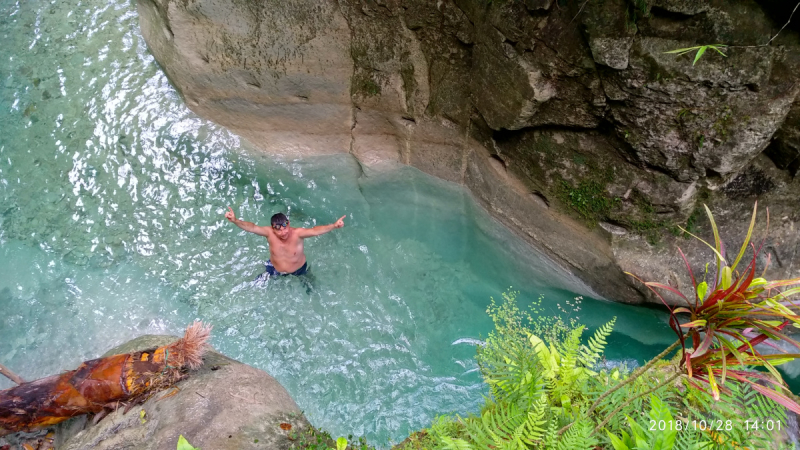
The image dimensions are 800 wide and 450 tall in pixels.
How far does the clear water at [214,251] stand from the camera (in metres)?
4.41

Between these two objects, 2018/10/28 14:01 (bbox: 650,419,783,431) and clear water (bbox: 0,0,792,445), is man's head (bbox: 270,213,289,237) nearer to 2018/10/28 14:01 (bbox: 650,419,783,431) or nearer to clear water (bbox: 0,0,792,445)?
clear water (bbox: 0,0,792,445)

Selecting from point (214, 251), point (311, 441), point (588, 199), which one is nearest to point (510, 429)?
point (311, 441)

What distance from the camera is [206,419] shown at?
2961mm

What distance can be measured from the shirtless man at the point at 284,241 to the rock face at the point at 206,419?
134 cm

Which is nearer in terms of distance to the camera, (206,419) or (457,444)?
(457,444)

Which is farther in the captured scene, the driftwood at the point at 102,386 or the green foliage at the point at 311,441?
the driftwood at the point at 102,386

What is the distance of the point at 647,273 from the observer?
4.37 m

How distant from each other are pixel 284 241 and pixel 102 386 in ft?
6.18

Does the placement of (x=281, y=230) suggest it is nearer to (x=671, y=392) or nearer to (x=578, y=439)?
(x=578, y=439)

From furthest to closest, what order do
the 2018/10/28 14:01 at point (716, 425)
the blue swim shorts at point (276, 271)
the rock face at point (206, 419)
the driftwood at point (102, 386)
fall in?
the blue swim shorts at point (276, 271) → the driftwood at point (102, 386) → the rock face at point (206, 419) → the 2018/10/28 14:01 at point (716, 425)

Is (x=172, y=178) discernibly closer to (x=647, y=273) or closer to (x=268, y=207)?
(x=268, y=207)

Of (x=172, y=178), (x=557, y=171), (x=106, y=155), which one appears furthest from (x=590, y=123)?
(x=106, y=155)

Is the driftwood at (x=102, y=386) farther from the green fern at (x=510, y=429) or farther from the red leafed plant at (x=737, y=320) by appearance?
the red leafed plant at (x=737, y=320)

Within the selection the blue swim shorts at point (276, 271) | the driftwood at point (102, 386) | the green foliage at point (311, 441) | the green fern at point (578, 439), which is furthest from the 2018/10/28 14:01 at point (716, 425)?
the blue swim shorts at point (276, 271)
